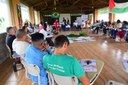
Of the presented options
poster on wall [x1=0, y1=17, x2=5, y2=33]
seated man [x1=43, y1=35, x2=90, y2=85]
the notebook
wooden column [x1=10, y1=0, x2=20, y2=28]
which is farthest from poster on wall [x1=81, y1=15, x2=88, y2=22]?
seated man [x1=43, y1=35, x2=90, y2=85]

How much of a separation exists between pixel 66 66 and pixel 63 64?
1.4 inches

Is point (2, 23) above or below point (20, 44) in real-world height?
above

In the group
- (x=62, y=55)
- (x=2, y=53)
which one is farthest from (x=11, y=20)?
(x=62, y=55)

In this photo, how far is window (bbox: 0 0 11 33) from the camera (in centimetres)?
487

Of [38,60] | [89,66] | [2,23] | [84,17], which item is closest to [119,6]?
[89,66]

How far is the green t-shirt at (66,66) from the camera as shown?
1.32 meters

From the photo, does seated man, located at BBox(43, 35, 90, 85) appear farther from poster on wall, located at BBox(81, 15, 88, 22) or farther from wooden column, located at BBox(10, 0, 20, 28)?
poster on wall, located at BBox(81, 15, 88, 22)

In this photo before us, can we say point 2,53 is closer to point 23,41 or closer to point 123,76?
point 23,41

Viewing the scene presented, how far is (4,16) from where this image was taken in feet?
16.8

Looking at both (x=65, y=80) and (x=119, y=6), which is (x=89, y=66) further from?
(x=119, y=6)

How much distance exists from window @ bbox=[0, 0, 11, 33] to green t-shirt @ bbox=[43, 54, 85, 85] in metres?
3.98

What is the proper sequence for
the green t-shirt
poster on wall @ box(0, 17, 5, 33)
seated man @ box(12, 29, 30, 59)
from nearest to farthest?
the green t-shirt < seated man @ box(12, 29, 30, 59) < poster on wall @ box(0, 17, 5, 33)

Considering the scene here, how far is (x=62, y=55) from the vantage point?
136 cm

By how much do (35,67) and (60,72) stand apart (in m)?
0.46
